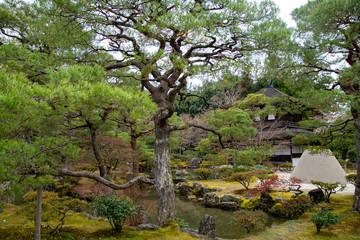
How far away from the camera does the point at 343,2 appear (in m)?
Result: 4.45

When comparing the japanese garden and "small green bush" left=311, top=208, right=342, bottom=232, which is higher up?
the japanese garden

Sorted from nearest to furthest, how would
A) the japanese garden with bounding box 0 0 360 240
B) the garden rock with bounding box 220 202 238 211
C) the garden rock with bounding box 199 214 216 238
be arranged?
the japanese garden with bounding box 0 0 360 240 → the garden rock with bounding box 199 214 216 238 → the garden rock with bounding box 220 202 238 211

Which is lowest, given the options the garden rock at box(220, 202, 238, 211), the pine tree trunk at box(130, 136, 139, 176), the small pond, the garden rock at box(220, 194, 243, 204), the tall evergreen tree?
the small pond

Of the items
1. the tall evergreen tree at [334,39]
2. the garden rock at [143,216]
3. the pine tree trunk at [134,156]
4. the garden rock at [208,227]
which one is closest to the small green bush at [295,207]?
the tall evergreen tree at [334,39]

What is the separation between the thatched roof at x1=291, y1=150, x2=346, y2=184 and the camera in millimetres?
8523

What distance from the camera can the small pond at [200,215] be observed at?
6.69 meters

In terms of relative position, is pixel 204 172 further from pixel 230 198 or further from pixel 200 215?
pixel 200 215

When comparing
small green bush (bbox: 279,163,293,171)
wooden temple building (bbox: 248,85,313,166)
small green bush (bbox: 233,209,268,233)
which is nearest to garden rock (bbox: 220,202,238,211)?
small green bush (bbox: 233,209,268,233)

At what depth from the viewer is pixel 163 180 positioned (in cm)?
511

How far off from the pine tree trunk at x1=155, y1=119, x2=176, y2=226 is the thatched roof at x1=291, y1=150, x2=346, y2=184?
633 cm

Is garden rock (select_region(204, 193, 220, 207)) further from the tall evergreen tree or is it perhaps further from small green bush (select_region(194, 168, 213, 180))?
the tall evergreen tree

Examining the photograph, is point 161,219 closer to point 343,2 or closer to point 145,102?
point 145,102

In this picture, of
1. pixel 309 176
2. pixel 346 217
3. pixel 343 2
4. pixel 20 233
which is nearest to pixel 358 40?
pixel 343 2

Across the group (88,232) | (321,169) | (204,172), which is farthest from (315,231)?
(204,172)
